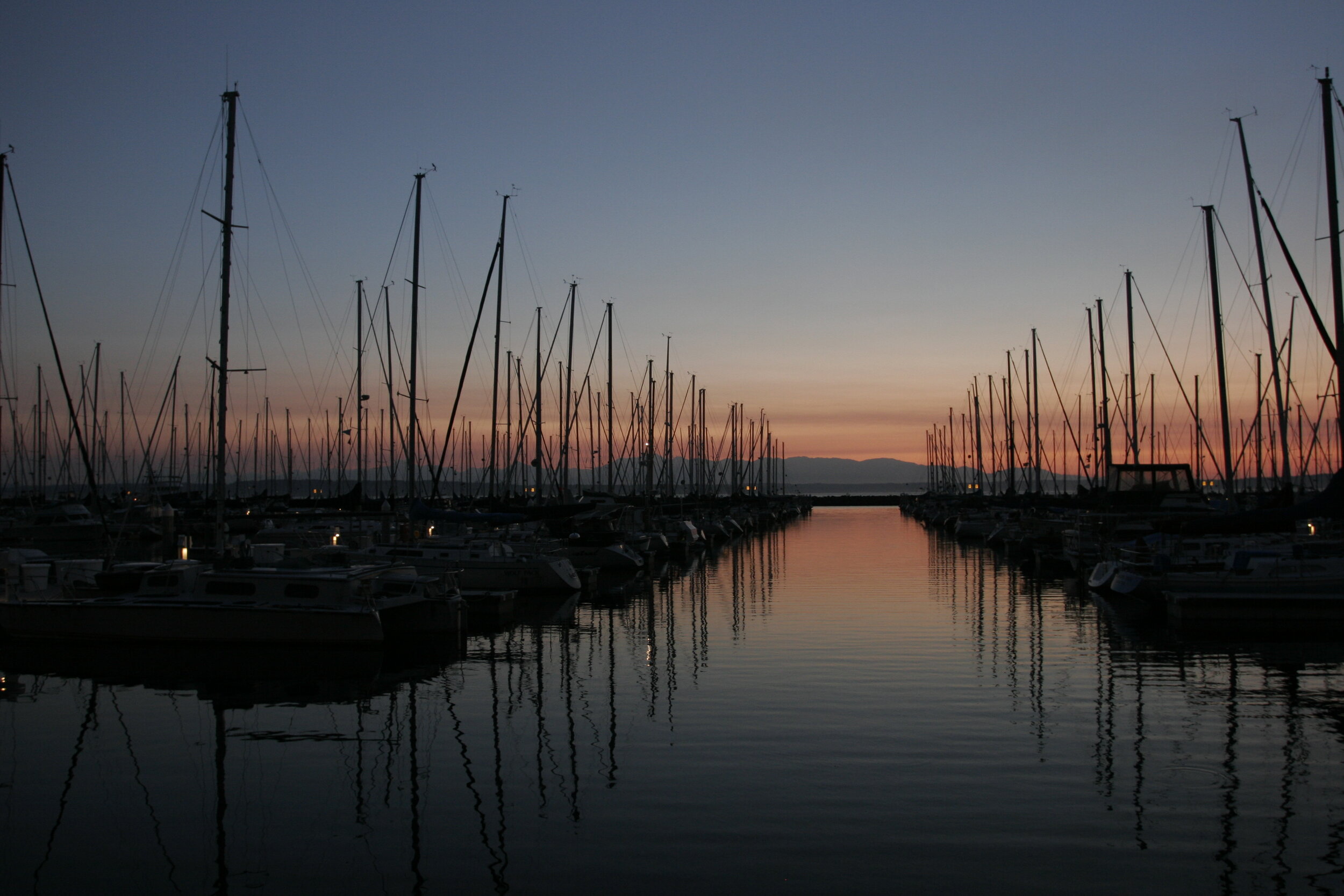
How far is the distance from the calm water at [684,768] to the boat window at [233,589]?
1485mm

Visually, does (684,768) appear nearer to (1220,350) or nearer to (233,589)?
(233,589)

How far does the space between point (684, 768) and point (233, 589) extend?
15.0m

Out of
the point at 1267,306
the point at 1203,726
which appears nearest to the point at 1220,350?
the point at 1267,306

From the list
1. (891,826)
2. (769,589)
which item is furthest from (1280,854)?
(769,589)

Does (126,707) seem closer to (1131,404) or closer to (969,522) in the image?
(1131,404)

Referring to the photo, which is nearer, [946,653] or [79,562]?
[946,653]

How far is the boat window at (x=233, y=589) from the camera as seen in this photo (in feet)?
79.9

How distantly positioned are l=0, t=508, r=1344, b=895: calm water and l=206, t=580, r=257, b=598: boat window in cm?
149

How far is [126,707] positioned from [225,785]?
6185 millimetres

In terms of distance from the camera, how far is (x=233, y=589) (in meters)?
24.5

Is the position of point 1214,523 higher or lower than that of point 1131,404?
lower

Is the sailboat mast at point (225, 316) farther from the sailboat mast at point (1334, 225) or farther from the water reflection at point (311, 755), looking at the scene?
the sailboat mast at point (1334, 225)

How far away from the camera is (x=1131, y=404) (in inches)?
2184

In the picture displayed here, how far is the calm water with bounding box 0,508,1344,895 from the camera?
1048cm
